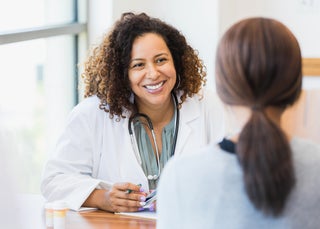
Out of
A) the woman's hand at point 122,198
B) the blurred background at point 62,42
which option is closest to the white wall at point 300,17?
the blurred background at point 62,42

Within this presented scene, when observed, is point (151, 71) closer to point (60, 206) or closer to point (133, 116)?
point (133, 116)

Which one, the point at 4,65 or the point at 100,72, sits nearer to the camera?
the point at 100,72

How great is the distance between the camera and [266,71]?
1.47 metres

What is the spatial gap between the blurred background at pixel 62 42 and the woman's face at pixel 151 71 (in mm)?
628

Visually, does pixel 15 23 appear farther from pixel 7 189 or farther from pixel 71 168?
pixel 7 189

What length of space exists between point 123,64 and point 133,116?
0.64 ft

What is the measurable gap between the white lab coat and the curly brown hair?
2.2 inches

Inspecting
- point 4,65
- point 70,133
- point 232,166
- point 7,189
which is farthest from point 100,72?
point 7,189

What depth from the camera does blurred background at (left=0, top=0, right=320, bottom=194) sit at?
3.35 m

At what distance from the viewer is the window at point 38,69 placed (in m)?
3.33

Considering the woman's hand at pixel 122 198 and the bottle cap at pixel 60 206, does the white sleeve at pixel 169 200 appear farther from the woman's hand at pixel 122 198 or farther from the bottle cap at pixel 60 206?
the woman's hand at pixel 122 198

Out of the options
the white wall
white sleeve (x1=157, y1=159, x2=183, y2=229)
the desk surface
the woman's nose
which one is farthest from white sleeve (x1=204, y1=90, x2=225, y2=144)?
the white wall

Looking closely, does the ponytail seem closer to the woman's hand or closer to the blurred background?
the woman's hand

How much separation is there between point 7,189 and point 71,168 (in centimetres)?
154
